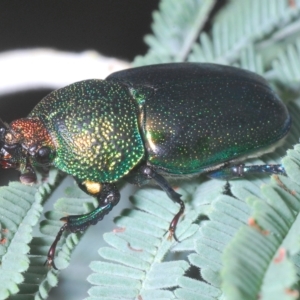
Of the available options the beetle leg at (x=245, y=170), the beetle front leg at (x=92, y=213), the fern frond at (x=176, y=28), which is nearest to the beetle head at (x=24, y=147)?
the beetle front leg at (x=92, y=213)

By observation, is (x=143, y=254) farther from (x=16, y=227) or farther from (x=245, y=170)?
(x=245, y=170)

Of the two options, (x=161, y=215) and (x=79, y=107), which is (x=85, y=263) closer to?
(x=161, y=215)

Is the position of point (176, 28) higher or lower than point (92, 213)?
higher

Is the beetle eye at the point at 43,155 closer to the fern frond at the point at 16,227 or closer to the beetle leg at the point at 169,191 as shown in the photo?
the fern frond at the point at 16,227

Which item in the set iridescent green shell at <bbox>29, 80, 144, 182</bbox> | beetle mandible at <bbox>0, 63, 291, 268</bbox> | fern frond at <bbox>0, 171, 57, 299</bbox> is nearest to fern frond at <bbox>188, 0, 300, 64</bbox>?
beetle mandible at <bbox>0, 63, 291, 268</bbox>

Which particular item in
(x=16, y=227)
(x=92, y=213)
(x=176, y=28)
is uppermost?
(x=176, y=28)

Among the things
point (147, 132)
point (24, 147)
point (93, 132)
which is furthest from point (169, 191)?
point (24, 147)

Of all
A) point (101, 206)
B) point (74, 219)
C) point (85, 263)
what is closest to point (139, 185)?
point (101, 206)
